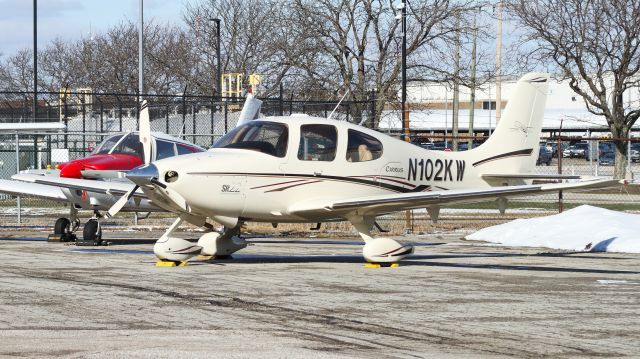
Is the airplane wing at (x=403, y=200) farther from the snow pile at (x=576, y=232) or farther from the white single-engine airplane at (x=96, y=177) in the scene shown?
the white single-engine airplane at (x=96, y=177)

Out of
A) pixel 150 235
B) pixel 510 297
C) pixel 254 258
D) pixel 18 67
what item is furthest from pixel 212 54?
pixel 510 297

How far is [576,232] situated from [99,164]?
894cm

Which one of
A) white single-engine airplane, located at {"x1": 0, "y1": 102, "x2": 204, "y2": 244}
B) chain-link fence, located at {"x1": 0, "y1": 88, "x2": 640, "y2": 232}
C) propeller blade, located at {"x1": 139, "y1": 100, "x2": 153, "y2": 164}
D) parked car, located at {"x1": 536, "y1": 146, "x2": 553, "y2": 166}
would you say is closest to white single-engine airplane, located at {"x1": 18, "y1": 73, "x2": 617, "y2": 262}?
propeller blade, located at {"x1": 139, "y1": 100, "x2": 153, "y2": 164}

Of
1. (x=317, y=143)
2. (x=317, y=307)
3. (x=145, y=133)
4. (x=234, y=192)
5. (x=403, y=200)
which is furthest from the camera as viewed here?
(x=145, y=133)

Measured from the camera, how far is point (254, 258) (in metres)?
16.8

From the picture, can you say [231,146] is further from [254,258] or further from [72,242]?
[72,242]

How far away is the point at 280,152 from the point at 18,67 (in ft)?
240

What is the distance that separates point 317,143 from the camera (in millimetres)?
15484

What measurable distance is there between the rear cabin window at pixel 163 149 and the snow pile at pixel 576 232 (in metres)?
6.22

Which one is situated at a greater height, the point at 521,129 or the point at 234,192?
the point at 521,129

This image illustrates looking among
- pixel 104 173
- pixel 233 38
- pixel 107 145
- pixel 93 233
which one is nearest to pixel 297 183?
pixel 104 173

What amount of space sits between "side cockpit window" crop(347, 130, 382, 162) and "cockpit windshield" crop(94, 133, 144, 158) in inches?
234

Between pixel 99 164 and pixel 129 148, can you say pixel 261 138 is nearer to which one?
pixel 99 164

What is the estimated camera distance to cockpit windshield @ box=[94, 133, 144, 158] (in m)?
20.4
